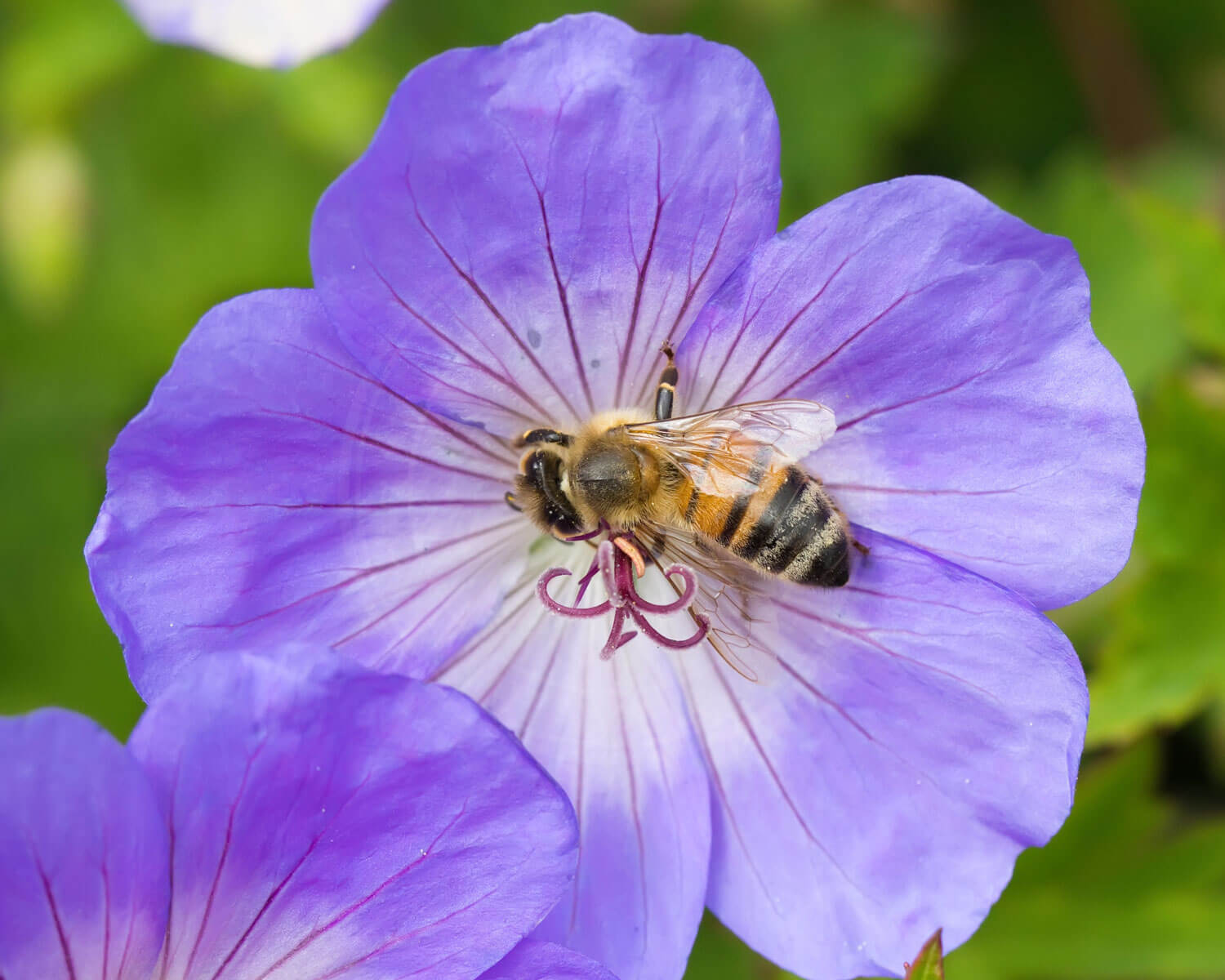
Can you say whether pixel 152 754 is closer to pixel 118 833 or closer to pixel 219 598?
pixel 118 833

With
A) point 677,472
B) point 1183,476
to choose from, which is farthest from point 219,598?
point 1183,476

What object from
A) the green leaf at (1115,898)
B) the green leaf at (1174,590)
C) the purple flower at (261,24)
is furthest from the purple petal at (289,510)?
the green leaf at (1115,898)

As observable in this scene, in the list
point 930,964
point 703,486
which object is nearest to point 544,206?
point 703,486

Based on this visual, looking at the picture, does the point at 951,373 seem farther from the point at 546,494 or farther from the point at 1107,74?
the point at 1107,74

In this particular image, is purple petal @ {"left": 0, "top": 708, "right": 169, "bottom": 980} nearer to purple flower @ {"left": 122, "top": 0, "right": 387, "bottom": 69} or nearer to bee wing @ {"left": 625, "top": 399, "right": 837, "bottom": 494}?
bee wing @ {"left": 625, "top": 399, "right": 837, "bottom": 494}

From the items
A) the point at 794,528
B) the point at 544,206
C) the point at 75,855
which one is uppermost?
the point at 544,206

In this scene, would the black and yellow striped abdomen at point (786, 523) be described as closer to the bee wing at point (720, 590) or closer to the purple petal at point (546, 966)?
the bee wing at point (720, 590)

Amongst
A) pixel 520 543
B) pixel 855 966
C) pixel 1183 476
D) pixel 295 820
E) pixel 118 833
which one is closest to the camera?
pixel 118 833
